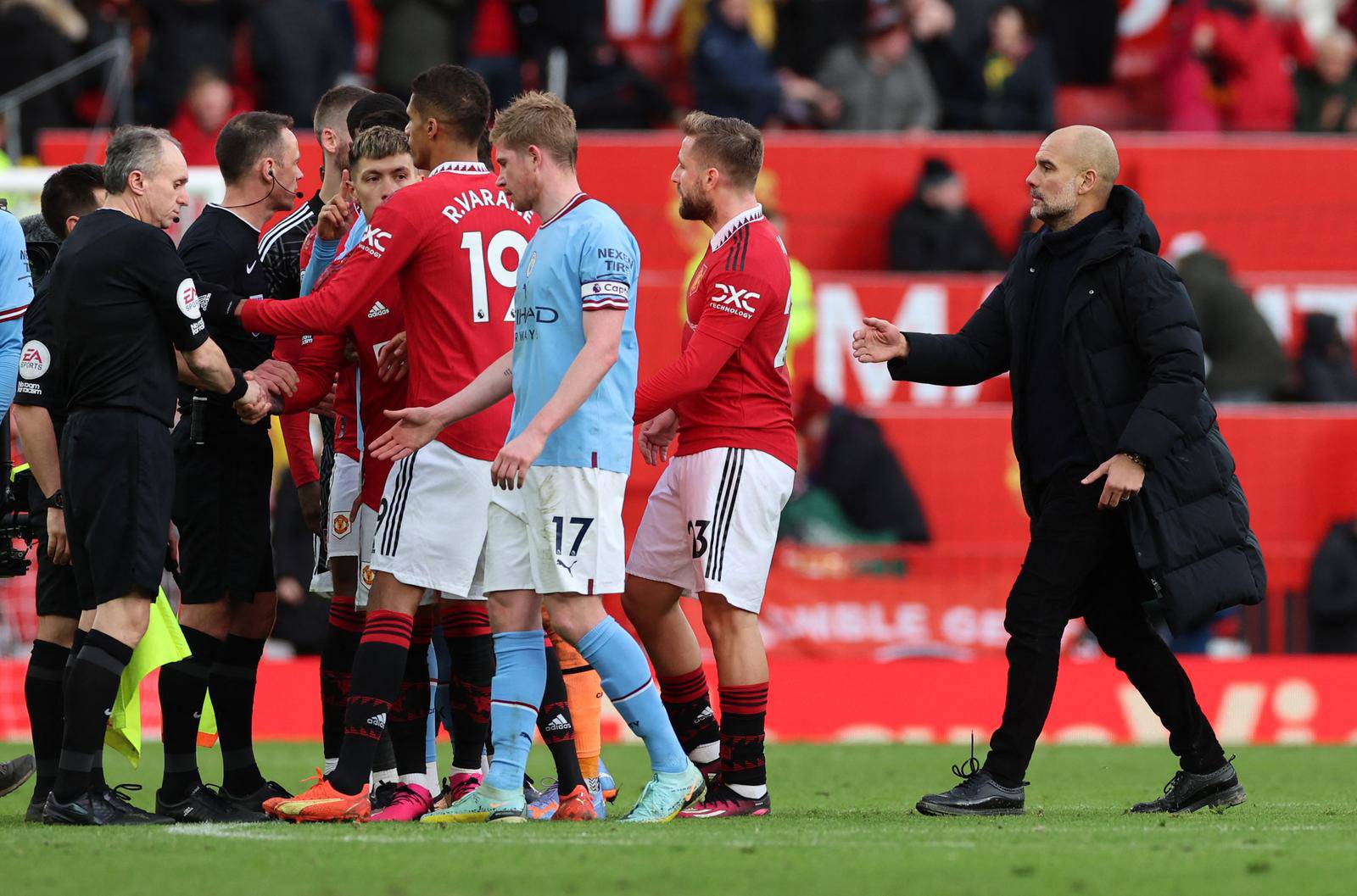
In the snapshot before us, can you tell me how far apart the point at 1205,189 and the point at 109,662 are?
495 inches

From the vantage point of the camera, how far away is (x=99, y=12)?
17250mm

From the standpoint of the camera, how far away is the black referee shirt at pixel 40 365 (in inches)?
301

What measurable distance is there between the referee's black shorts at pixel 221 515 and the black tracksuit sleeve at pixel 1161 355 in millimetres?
3238

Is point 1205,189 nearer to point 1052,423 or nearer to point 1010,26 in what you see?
point 1010,26

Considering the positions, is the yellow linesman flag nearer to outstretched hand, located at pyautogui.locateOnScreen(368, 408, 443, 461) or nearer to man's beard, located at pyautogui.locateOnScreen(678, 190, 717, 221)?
outstretched hand, located at pyautogui.locateOnScreen(368, 408, 443, 461)

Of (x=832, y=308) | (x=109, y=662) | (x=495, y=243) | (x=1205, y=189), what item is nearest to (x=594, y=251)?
(x=495, y=243)

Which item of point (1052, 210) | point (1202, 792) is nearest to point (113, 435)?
point (1052, 210)

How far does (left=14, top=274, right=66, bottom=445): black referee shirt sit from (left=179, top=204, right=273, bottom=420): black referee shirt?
1.64 feet

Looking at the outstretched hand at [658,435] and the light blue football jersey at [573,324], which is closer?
the light blue football jersey at [573,324]

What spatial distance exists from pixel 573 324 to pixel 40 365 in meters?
2.22

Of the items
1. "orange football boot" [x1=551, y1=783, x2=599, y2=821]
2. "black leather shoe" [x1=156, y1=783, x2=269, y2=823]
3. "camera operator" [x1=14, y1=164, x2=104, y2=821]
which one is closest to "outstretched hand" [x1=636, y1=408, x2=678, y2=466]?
"orange football boot" [x1=551, y1=783, x2=599, y2=821]

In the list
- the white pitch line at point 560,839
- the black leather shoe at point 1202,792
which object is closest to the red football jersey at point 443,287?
the white pitch line at point 560,839

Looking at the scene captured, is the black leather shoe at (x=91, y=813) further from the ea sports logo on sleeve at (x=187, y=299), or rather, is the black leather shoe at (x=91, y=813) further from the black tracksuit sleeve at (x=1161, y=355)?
the black tracksuit sleeve at (x=1161, y=355)

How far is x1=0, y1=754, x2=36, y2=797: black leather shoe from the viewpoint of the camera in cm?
813
